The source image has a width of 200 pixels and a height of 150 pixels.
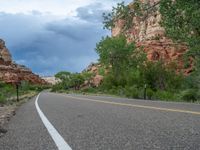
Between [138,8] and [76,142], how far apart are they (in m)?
16.1

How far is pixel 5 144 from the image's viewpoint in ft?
19.5

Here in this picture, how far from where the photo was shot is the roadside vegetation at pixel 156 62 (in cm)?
2141

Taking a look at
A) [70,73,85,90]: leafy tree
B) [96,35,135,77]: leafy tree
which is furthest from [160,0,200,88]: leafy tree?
[70,73,85,90]: leafy tree

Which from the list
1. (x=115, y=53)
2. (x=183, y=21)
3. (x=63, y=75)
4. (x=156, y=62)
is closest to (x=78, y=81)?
(x=63, y=75)

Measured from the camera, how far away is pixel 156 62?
153ft

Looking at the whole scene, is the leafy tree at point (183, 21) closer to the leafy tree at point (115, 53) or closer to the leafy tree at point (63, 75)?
the leafy tree at point (115, 53)

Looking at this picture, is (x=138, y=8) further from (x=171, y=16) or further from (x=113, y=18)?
(x=171, y=16)

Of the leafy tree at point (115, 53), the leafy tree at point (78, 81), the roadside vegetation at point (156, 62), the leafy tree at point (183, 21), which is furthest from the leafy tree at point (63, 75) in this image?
the leafy tree at point (183, 21)

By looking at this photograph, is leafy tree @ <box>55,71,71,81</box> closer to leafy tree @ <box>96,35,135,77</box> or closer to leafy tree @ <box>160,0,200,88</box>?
leafy tree @ <box>96,35,135,77</box>

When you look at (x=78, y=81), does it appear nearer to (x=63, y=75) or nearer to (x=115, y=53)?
(x=63, y=75)

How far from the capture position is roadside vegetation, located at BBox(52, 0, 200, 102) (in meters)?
21.4

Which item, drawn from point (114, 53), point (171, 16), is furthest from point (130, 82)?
point (171, 16)

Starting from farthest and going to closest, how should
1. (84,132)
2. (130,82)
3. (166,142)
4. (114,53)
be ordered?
(114,53), (130,82), (84,132), (166,142)

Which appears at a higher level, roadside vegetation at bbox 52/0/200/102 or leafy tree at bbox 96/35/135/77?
leafy tree at bbox 96/35/135/77
